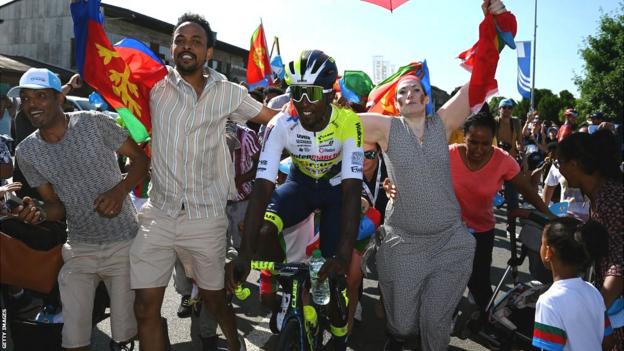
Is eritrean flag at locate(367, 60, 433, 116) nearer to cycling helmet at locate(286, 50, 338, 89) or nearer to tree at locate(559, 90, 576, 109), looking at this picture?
cycling helmet at locate(286, 50, 338, 89)

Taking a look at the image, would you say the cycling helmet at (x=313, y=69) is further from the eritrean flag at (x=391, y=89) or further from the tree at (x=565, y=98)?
the tree at (x=565, y=98)

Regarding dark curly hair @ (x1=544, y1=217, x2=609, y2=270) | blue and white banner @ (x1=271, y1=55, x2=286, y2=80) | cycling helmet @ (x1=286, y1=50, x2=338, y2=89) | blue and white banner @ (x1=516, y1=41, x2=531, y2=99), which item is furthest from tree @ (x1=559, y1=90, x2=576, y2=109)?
cycling helmet @ (x1=286, y1=50, x2=338, y2=89)

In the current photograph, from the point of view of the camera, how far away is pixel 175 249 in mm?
3750

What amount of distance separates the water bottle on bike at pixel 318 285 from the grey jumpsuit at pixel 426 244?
2.42 feet

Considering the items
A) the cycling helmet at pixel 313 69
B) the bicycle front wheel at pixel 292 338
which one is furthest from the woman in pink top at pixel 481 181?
the bicycle front wheel at pixel 292 338

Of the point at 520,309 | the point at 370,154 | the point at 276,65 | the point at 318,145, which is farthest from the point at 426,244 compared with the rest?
the point at 276,65

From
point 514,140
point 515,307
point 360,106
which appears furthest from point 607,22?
point 515,307

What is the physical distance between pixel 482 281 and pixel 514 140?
474 centimetres

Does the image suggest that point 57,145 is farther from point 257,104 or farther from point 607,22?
point 607,22

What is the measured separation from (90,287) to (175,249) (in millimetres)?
588

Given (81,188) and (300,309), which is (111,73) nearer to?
(81,188)

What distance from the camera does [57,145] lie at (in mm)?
3633

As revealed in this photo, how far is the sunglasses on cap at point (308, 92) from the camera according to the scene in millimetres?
3363

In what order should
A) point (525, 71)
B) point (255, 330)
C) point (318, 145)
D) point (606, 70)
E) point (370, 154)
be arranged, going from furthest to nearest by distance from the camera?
1. point (606, 70)
2. point (525, 71)
3. point (255, 330)
4. point (370, 154)
5. point (318, 145)
